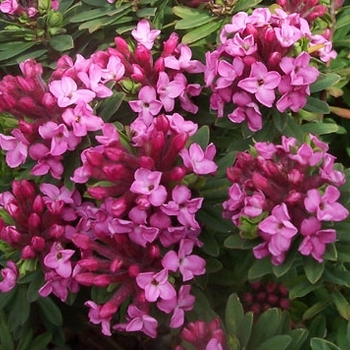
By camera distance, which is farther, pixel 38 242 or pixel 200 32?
pixel 200 32

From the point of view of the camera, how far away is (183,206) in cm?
166

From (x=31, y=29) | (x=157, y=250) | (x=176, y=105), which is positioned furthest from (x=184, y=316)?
(x=31, y=29)

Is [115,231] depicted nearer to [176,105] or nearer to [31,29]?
[176,105]

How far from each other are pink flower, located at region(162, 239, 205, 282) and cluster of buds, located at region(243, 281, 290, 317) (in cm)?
26

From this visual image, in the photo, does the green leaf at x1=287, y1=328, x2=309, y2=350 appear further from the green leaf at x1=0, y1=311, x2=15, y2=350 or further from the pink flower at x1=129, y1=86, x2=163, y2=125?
the green leaf at x1=0, y1=311, x2=15, y2=350

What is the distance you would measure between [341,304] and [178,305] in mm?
417

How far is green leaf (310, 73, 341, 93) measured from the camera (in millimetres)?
1869

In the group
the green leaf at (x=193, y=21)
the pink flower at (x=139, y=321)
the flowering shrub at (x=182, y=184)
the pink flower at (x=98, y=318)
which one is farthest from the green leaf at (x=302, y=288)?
the green leaf at (x=193, y=21)

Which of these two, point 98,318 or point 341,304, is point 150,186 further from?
point 341,304

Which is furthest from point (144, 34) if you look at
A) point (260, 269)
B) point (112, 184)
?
point (260, 269)

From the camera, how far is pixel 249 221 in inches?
63.1

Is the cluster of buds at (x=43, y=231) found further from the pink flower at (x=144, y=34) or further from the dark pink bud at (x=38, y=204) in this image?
the pink flower at (x=144, y=34)

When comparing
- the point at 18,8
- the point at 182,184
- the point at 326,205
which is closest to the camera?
the point at 326,205

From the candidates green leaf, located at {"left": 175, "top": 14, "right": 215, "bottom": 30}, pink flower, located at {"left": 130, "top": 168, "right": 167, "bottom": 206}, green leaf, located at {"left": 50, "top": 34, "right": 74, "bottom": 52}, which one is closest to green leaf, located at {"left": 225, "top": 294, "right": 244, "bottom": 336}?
pink flower, located at {"left": 130, "top": 168, "right": 167, "bottom": 206}
